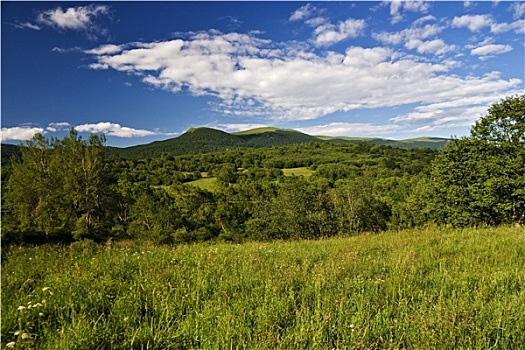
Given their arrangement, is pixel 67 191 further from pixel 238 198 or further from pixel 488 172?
pixel 238 198

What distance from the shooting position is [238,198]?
8162 centimetres

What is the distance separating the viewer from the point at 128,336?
10.1ft

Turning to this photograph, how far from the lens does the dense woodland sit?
22.6 metres

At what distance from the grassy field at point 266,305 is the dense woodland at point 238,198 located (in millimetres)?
10206

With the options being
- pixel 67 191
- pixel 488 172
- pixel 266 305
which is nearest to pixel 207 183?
pixel 67 191

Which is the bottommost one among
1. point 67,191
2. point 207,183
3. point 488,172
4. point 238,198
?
point 238,198

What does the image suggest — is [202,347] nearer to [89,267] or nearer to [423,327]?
[423,327]

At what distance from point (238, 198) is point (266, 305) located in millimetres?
78208

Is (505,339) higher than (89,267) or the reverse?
higher

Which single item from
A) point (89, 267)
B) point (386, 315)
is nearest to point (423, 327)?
point (386, 315)

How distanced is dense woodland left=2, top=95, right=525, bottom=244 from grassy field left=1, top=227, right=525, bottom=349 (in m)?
10.2

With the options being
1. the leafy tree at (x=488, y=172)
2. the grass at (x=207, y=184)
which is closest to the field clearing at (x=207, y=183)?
the grass at (x=207, y=184)

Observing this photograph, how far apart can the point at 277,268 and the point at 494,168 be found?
2345cm

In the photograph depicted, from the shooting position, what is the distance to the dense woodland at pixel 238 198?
22.6m
